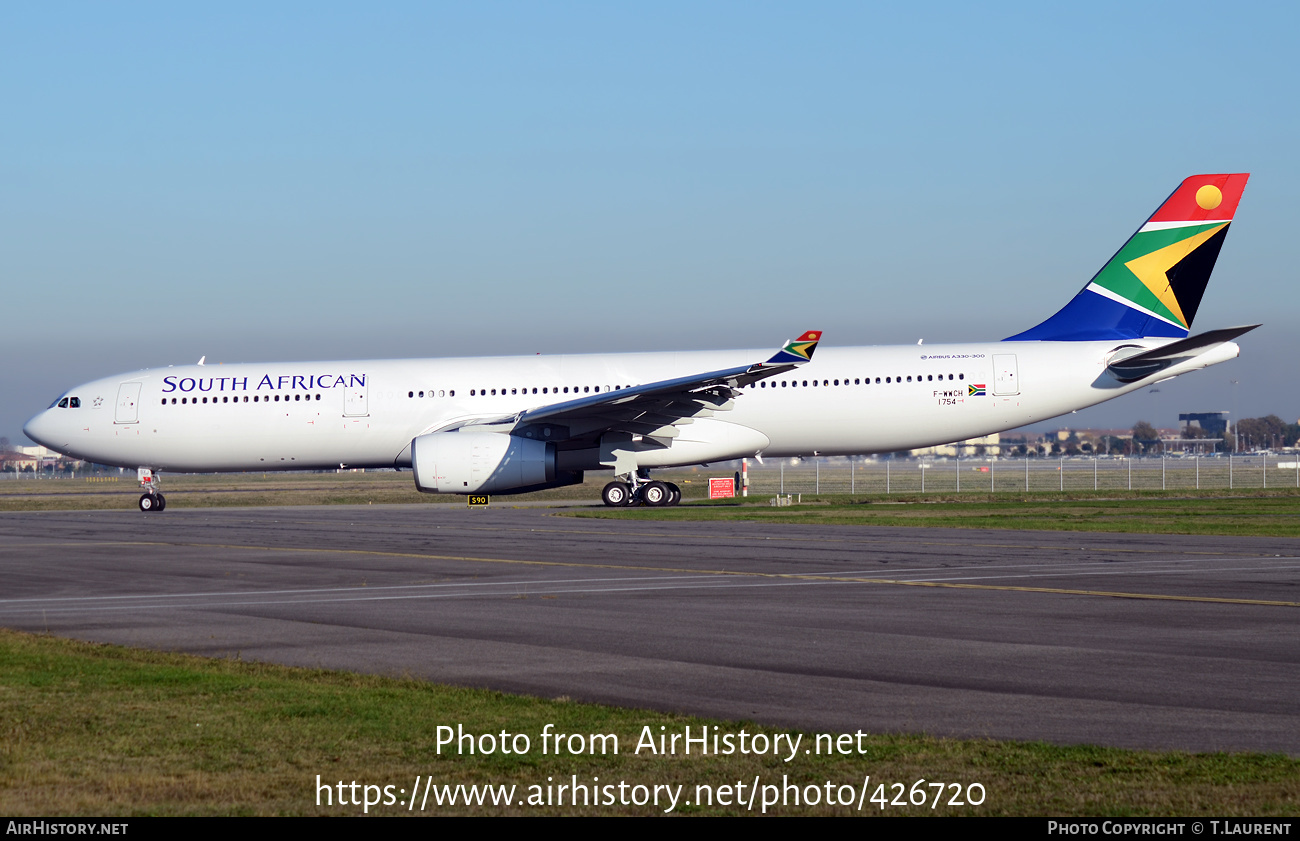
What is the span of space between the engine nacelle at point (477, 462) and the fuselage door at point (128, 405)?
31.3 feet

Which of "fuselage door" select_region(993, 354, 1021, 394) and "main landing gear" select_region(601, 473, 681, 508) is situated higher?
"fuselage door" select_region(993, 354, 1021, 394)

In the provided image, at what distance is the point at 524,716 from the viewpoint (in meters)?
7.07

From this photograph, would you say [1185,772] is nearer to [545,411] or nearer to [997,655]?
[997,655]

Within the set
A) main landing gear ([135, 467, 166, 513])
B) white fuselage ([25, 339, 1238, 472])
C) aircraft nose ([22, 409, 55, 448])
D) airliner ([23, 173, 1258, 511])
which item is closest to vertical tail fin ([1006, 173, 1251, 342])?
airliner ([23, 173, 1258, 511])

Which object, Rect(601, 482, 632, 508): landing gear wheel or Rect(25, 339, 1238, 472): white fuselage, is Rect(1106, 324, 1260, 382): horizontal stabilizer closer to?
Rect(25, 339, 1238, 472): white fuselage

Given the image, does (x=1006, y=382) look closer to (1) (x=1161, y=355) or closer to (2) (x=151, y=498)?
(1) (x=1161, y=355)

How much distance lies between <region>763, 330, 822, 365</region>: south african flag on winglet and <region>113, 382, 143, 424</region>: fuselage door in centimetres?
1758

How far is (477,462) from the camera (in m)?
28.4

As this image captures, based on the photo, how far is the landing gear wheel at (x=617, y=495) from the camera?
31.8m

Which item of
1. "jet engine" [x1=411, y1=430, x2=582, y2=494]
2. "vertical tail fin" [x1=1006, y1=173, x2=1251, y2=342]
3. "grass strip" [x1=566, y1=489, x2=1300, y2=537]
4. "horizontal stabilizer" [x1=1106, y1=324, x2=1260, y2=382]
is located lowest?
"grass strip" [x1=566, y1=489, x2=1300, y2=537]

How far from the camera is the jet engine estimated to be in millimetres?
28438

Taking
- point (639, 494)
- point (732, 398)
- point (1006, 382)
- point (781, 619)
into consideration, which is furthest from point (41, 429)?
point (781, 619)

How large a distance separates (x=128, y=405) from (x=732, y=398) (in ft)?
54.0

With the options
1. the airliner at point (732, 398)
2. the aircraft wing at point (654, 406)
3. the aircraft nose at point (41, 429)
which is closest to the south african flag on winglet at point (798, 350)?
the aircraft wing at point (654, 406)
